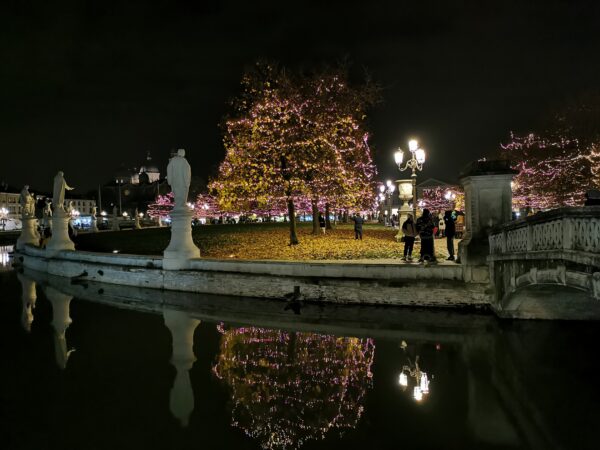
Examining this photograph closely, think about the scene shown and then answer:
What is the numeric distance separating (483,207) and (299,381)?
651 centimetres

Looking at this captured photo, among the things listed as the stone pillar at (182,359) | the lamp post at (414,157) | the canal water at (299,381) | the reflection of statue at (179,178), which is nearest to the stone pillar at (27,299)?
the canal water at (299,381)

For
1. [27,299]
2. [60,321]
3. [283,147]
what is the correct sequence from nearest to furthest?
[60,321] < [27,299] < [283,147]

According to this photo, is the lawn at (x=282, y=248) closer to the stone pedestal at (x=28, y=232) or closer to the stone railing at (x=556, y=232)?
the stone pedestal at (x=28, y=232)

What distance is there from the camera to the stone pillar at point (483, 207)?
10.6m

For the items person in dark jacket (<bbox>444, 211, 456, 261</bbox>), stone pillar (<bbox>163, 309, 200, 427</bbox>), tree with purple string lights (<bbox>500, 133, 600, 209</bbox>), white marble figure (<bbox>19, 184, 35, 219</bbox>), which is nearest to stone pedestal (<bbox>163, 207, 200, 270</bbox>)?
stone pillar (<bbox>163, 309, 200, 427</bbox>)

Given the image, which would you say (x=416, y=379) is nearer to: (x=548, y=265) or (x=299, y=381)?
(x=299, y=381)

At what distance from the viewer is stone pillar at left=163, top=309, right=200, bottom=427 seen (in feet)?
18.8

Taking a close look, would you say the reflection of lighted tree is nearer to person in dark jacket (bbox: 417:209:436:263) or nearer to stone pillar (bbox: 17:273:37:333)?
person in dark jacket (bbox: 417:209:436:263)

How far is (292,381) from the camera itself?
6617 mm

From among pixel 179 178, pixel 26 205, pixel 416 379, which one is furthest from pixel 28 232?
pixel 416 379

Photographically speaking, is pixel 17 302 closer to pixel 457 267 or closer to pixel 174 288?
pixel 174 288

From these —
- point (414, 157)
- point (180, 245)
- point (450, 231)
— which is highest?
point (414, 157)

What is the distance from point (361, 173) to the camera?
2483cm

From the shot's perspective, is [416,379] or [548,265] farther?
[548,265]
